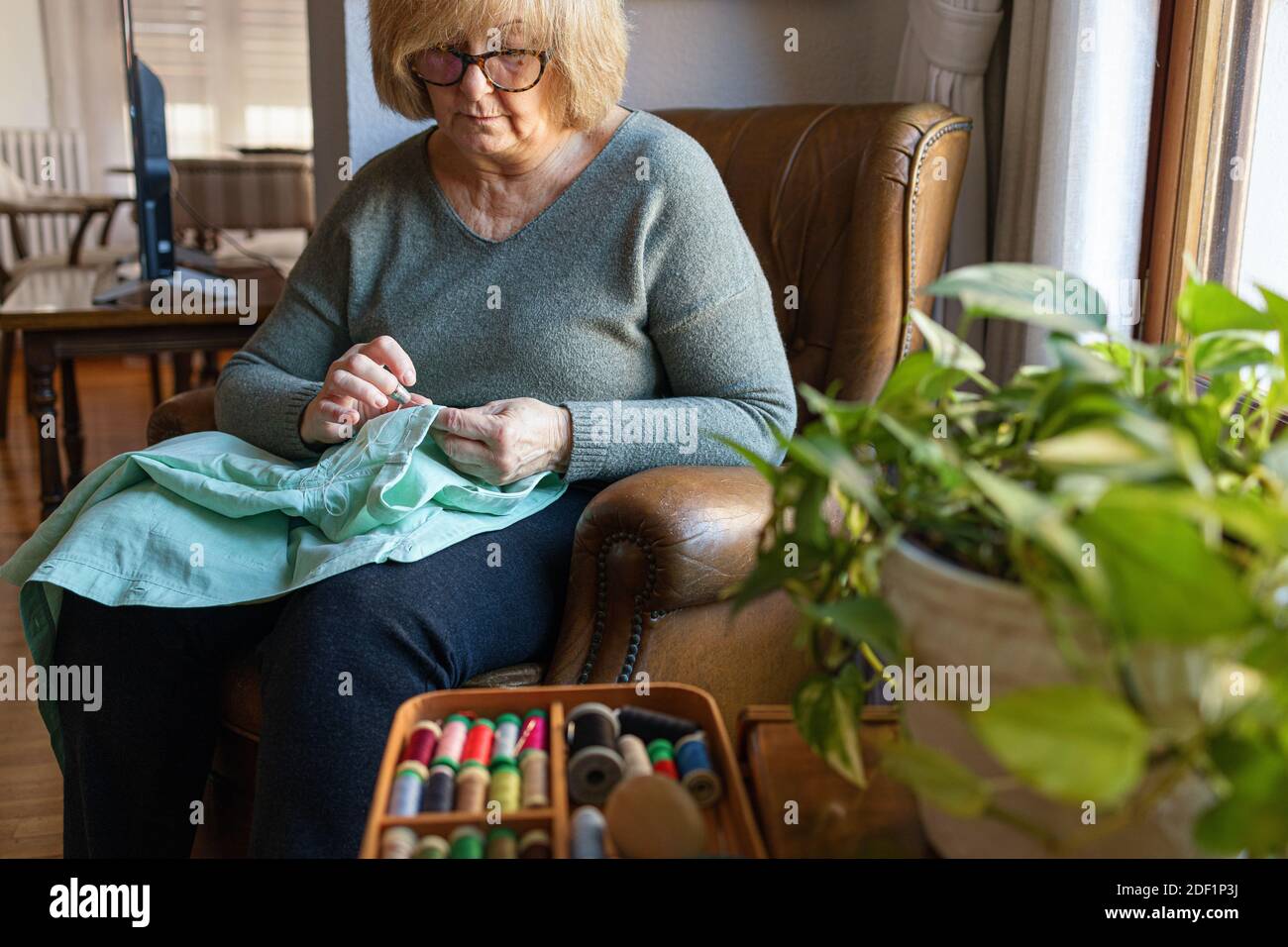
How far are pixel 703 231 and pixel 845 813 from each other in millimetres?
873

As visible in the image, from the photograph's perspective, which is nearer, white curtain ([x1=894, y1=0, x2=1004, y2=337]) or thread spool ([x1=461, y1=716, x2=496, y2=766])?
thread spool ([x1=461, y1=716, x2=496, y2=766])

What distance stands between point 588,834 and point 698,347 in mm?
854

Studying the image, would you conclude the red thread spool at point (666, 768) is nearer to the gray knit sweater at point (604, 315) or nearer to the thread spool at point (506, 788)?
the thread spool at point (506, 788)

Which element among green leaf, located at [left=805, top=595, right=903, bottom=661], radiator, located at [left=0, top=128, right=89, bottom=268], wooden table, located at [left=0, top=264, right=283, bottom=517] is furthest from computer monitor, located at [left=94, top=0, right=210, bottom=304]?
radiator, located at [left=0, top=128, right=89, bottom=268]

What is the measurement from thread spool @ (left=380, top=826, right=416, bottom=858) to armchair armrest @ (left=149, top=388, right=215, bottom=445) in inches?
44.5

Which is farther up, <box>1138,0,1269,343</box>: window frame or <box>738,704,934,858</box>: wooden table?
<box>1138,0,1269,343</box>: window frame

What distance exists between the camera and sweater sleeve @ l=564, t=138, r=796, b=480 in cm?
138

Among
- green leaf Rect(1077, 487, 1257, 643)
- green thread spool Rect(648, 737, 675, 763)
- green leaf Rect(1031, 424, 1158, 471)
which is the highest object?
green leaf Rect(1031, 424, 1158, 471)

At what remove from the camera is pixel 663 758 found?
76cm

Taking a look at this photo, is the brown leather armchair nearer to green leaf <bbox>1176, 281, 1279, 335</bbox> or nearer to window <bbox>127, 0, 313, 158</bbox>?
green leaf <bbox>1176, 281, 1279, 335</bbox>

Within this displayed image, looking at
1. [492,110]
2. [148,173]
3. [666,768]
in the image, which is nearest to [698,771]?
[666,768]

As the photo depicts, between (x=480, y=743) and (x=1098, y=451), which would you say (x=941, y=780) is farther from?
(x=480, y=743)

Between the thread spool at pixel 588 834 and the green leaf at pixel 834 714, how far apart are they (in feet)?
0.44
